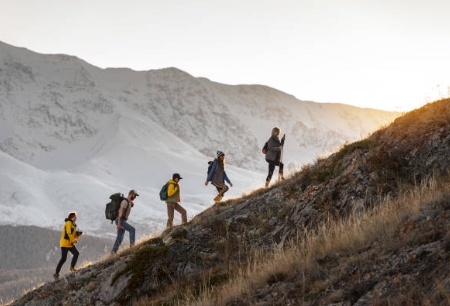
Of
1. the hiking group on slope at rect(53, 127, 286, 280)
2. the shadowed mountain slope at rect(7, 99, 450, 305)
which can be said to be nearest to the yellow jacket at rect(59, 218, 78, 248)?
the hiking group on slope at rect(53, 127, 286, 280)

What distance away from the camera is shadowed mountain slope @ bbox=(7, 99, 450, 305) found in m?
5.29

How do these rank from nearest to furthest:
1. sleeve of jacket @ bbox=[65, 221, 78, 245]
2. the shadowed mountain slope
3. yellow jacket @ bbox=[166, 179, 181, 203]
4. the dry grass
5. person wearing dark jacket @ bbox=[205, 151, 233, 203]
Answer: the shadowed mountain slope → the dry grass → sleeve of jacket @ bbox=[65, 221, 78, 245] → yellow jacket @ bbox=[166, 179, 181, 203] → person wearing dark jacket @ bbox=[205, 151, 233, 203]

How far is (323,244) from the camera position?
6.94 metres

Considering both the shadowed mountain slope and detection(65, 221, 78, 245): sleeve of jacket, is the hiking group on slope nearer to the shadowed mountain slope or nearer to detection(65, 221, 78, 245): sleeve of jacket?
detection(65, 221, 78, 245): sleeve of jacket

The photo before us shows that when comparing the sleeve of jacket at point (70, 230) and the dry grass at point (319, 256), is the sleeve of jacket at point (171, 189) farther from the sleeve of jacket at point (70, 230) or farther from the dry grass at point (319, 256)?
the dry grass at point (319, 256)

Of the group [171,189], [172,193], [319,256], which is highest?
[171,189]

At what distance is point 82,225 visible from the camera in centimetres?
14100

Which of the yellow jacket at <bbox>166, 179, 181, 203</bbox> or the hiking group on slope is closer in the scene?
the hiking group on slope

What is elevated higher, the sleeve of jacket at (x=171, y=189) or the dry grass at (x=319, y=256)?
the sleeve of jacket at (x=171, y=189)

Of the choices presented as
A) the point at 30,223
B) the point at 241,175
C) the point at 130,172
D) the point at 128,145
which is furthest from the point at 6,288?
the point at 241,175

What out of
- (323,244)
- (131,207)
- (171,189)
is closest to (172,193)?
(171,189)

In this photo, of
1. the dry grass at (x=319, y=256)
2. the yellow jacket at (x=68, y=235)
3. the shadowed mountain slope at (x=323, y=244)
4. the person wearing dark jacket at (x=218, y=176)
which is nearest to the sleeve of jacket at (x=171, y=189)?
the person wearing dark jacket at (x=218, y=176)

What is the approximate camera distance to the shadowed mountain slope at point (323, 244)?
5.29m

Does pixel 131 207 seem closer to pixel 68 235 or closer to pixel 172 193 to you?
pixel 172 193
